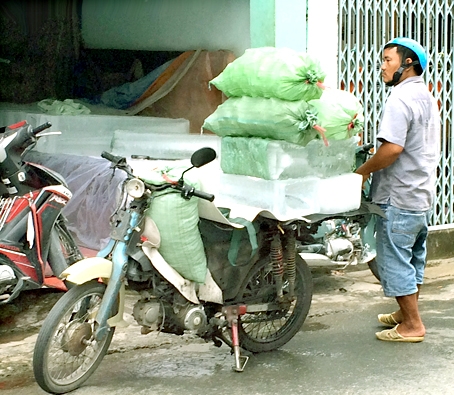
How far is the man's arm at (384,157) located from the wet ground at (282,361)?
110cm

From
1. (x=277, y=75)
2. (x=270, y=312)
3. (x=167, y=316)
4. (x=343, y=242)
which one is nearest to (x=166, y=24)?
(x=343, y=242)

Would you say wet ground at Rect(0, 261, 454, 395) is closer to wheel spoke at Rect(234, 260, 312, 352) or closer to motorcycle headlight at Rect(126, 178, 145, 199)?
wheel spoke at Rect(234, 260, 312, 352)

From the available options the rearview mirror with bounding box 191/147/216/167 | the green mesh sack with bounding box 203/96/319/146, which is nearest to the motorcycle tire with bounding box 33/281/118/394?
the rearview mirror with bounding box 191/147/216/167

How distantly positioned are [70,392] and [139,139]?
12.5 feet

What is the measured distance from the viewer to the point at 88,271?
3.98m

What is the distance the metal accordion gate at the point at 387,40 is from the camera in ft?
22.1

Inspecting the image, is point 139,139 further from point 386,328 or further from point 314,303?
point 386,328

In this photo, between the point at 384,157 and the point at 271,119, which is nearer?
the point at 271,119

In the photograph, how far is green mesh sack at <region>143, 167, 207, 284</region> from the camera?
414 cm

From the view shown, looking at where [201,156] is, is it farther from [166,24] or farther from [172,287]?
[166,24]

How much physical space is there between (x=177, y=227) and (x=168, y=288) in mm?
353

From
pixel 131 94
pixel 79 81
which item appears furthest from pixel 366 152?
pixel 79 81

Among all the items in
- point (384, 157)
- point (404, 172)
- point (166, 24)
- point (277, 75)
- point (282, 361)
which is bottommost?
point (282, 361)

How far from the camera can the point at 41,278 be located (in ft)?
16.9
